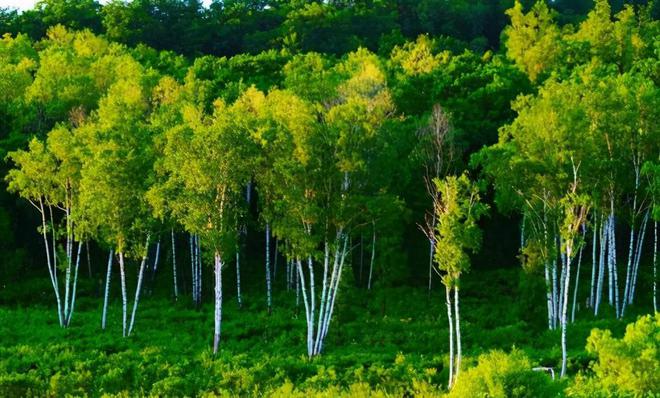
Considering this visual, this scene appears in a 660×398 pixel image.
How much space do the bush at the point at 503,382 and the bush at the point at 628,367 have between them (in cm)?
179

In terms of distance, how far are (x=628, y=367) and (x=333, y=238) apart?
1670cm

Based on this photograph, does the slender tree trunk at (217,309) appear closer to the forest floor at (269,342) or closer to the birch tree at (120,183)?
the forest floor at (269,342)

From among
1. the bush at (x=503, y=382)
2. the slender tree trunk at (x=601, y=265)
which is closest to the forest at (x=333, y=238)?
the bush at (x=503, y=382)

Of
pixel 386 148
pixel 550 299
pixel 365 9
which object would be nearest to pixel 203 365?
pixel 386 148

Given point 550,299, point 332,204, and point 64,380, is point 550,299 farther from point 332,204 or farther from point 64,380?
point 64,380

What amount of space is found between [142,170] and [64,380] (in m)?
10.5

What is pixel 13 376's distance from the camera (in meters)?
26.5

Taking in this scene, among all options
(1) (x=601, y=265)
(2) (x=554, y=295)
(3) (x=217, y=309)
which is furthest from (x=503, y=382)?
(1) (x=601, y=265)

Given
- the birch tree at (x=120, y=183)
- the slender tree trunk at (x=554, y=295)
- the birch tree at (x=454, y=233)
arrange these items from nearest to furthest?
the birch tree at (x=454, y=233) → the birch tree at (x=120, y=183) → the slender tree trunk at (x=554, y=295)

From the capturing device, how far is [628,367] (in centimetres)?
1689

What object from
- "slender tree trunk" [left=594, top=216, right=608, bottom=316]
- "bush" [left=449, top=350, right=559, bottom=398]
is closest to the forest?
"bush" [left=449, top=350, right=559, bottom=398]

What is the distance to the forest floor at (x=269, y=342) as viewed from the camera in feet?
86.2

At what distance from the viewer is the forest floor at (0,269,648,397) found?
26.3m

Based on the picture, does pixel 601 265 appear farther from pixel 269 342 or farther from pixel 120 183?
pixel 120 183
